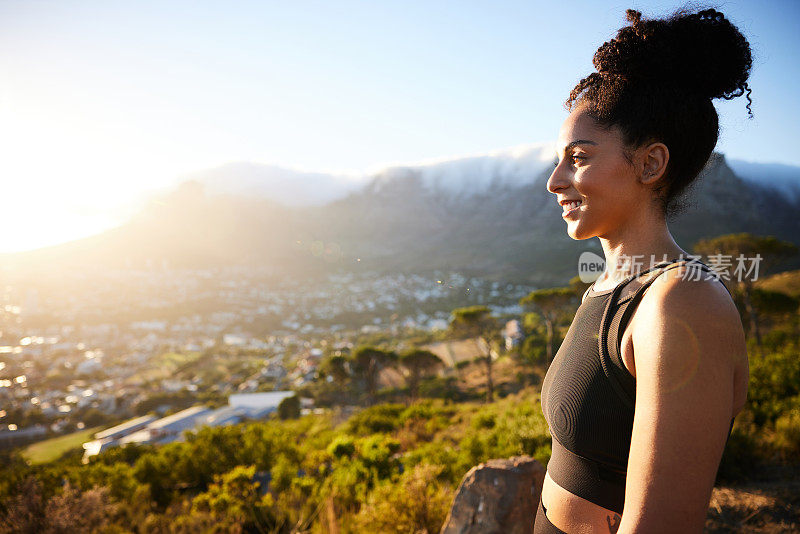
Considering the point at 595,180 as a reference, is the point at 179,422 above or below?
below

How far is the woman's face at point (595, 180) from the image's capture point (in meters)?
0.96

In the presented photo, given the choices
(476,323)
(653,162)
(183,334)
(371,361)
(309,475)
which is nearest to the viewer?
(653,162)

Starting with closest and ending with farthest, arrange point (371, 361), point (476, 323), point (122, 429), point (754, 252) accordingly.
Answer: point (754, 252), point (476, 323), point (371, 361), point (122, 429)

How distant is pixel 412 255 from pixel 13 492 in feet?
334

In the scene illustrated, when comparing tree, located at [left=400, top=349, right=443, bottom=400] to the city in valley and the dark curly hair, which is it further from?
the dark curly hair

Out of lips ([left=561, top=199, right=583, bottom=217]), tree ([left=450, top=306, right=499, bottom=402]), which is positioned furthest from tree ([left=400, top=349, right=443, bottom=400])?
lips ([left=561, top=199, right=583, bottom=217])

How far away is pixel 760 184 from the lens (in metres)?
109

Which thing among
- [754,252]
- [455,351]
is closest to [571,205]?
[754,252]

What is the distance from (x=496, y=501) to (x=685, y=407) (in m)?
2.94

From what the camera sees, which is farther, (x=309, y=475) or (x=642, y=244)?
(x=309, y=475)

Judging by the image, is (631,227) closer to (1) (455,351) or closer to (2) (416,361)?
(2) (416,361)

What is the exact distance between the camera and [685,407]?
621 millimetres

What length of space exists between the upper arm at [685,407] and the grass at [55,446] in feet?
96.2

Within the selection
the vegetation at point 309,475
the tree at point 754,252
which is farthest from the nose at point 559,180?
the tree at point 754,252
